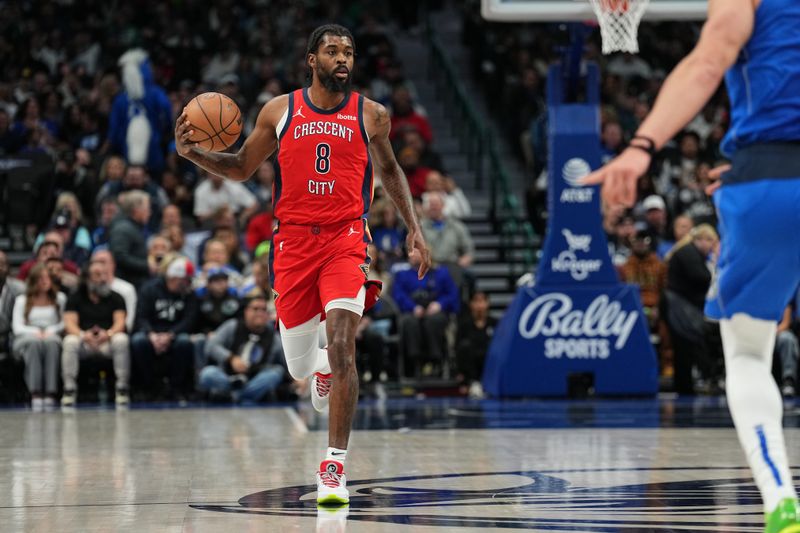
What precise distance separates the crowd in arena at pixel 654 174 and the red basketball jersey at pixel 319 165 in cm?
279

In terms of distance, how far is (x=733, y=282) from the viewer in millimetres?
4289

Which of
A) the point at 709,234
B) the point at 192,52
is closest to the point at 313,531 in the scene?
the point at 709,234

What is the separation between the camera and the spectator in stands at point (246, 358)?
42.8 ft

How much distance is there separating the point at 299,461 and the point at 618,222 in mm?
8578

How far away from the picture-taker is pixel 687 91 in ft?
13.2

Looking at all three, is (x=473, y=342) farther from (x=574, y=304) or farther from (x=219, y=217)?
(x=219, y=217)

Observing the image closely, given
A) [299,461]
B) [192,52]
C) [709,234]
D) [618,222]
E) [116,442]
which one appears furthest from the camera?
[192,52]

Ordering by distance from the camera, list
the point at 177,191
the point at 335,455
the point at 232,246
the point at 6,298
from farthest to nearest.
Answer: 1. the point at 177,191
2. the point at 232,246
3. the point at 6,298
4. the point at 335,455

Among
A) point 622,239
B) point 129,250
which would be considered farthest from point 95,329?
point 622,239

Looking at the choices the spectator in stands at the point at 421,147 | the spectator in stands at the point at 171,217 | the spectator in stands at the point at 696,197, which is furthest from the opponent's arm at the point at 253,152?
the spectator in stands at the point at 421,147

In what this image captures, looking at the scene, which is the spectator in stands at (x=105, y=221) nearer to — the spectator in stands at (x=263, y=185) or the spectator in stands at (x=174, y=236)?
the spectator in stands at (x=174, y=236)

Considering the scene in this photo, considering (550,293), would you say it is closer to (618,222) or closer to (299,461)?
(618,222)

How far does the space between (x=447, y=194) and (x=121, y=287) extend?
474 centimetres

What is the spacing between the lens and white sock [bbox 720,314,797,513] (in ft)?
13.8
